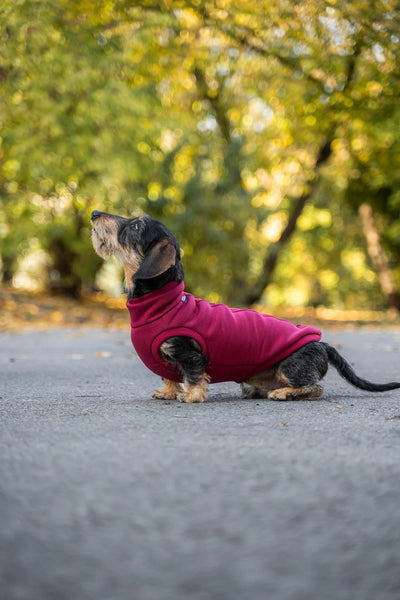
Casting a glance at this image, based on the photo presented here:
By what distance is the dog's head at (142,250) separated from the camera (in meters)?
4.87

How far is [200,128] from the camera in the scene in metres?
23.1

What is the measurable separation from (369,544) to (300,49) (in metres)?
17.9

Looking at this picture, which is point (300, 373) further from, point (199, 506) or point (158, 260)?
point (199, 506)

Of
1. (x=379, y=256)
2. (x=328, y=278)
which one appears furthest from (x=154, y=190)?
(x=328, y=278)

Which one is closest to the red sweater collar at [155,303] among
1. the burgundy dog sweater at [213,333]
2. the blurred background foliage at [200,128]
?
the burgundy dog sweater at [213,333]

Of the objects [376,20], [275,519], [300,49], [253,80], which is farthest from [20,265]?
[275,519]

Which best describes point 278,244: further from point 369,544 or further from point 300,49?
point 369,544

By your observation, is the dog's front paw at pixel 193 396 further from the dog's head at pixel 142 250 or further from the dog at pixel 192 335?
the dog's head at pixel 142 250

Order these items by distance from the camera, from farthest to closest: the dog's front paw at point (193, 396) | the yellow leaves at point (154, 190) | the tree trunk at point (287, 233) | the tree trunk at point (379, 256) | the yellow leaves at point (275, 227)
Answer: the yellow leaves at point (275, 227) < the tree trunk at point (379, 256) < the tree trunk at point (287, 233) < the yellow leaves at point (154, 190) < the dog's front paw at point (193, 396)

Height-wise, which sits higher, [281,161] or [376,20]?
[376,20]

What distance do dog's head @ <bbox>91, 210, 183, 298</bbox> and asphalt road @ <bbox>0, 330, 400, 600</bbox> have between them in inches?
40.3

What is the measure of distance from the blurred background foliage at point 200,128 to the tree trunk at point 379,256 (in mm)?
52

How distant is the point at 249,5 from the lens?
17.3m

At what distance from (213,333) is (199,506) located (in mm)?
2431
